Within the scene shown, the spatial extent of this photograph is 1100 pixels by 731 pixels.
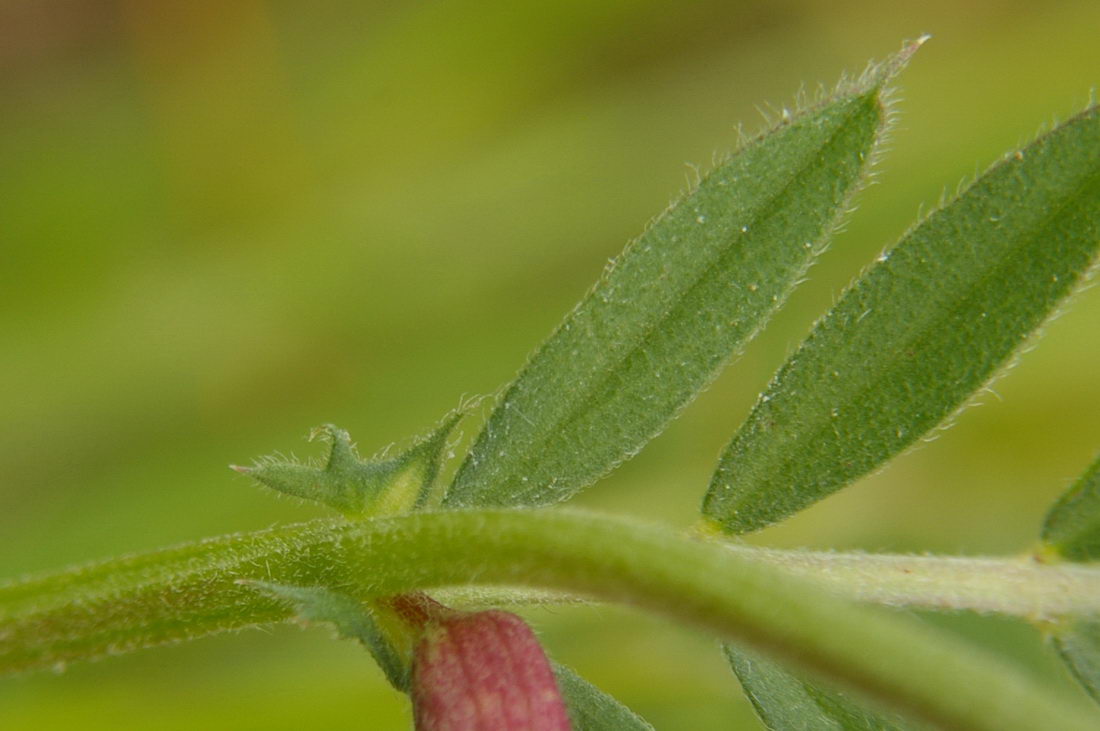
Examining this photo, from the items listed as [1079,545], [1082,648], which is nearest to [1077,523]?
[1079,545]

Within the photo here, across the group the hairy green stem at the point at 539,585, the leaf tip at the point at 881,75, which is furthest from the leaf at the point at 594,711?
the leaf tip at the point at 881,75

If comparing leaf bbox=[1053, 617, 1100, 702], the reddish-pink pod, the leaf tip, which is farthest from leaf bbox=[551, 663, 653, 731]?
the leaf tip

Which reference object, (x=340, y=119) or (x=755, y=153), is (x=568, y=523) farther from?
(x=340, y=119)

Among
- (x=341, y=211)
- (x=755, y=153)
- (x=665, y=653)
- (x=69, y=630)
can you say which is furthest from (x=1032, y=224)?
(x=341, y=211)

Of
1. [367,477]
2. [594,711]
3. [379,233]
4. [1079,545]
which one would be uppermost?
[379,233]

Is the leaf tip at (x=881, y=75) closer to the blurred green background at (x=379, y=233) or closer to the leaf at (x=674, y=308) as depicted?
the leaf at (x=674, y=308)

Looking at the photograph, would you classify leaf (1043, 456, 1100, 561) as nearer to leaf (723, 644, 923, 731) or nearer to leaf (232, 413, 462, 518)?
leaf (723, 644, 923, 731)

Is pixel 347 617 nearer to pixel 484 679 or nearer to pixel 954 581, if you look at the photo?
pixel 484 679
